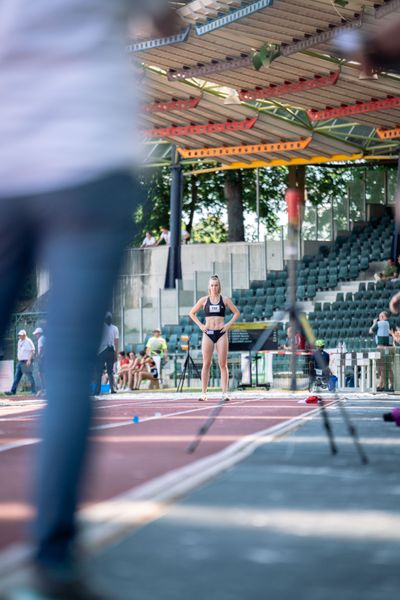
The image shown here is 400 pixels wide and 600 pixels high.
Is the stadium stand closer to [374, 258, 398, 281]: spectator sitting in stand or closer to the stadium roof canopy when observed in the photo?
[374, 258, 398, 281]: spectator sitting in stand

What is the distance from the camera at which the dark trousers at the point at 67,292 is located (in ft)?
9.82

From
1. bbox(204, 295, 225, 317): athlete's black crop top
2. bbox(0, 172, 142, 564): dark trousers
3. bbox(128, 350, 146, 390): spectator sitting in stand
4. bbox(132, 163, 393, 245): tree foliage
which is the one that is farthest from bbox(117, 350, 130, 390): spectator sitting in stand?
bbox(0, 172, 142, 564): dark trousers

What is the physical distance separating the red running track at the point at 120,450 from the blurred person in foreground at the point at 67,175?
14cm

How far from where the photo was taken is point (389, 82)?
1331 inches

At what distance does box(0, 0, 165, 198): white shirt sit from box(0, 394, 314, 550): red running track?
604mm

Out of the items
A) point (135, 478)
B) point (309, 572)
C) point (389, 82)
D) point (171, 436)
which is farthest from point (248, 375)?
point (309, 572)

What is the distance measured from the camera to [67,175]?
9.95ft

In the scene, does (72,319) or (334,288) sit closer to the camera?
(72,319)

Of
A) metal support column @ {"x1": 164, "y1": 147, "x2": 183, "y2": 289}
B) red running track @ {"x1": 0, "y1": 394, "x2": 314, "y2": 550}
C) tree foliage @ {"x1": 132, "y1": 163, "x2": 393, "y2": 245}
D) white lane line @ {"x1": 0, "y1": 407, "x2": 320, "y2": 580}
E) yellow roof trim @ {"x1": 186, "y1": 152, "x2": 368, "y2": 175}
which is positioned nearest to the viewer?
white lane line @ {"x1": 0, "y1": 407, "x2": 320, "y2": 580}

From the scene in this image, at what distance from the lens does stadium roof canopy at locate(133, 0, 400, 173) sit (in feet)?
92.8

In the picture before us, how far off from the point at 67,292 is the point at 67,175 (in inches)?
10.7

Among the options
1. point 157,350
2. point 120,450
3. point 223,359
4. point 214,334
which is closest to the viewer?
point 120,450

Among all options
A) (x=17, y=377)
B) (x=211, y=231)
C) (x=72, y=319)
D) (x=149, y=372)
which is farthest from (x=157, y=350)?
(x=72, y=319)

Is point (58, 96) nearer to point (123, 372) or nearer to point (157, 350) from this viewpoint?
point (123, 372)
